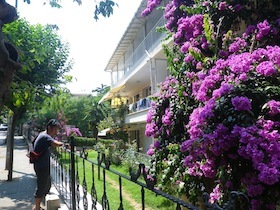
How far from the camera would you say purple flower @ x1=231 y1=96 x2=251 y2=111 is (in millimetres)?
3786

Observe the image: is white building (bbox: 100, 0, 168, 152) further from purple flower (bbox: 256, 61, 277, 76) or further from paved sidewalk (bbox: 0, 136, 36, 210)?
purple flower (bbox: 256, 61, 277, 76)

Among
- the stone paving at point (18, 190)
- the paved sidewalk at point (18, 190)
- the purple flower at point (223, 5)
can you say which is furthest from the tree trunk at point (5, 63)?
the paved sidewalk at point (18, 190)

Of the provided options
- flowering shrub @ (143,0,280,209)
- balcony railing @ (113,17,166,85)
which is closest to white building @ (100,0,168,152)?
balcony railing @ (113,17,166,85)

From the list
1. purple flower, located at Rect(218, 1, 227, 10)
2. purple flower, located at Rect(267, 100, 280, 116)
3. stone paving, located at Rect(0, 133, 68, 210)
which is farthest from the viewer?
stone paving, located at Rect(0, 133, 68, 210)

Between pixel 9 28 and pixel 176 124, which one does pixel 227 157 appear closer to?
pixel 176 124

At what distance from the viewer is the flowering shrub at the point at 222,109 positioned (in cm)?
360

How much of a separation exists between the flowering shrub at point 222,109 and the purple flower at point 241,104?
12mm

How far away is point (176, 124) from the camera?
590 centimetres

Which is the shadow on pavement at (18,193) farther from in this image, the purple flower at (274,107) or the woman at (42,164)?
the purple flower at (274,107)

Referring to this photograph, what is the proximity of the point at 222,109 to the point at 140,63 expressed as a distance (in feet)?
49.5

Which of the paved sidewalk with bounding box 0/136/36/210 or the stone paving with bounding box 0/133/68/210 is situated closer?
the stone paving with bounding box 0/133/68/210

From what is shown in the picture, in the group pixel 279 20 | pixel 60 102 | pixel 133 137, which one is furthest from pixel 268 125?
pixel 133 137

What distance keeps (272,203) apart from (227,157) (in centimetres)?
74

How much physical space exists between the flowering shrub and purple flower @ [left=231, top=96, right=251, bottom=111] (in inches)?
0.5
